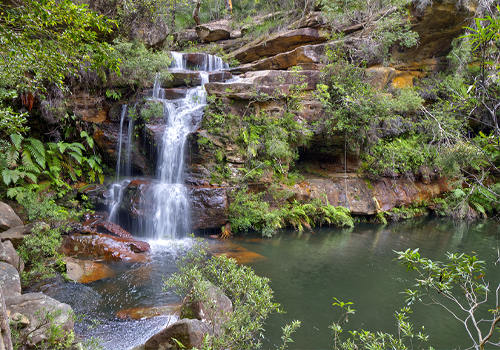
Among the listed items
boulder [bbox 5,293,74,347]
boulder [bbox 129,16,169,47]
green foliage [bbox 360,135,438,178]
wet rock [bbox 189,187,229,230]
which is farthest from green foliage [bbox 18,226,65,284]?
green foliage [bbox 360,135,438,178]

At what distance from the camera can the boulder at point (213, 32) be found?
20625mm

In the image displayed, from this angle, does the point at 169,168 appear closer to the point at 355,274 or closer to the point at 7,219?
the point at 7,219

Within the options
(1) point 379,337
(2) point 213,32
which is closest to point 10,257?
(1) point 379,337

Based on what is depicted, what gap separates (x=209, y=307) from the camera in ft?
12.4

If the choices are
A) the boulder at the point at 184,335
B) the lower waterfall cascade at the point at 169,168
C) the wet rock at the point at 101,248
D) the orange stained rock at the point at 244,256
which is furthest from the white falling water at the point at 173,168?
the boulder at the point at 184,335

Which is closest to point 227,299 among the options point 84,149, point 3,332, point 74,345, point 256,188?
point 74,345

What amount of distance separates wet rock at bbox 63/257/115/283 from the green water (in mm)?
3742

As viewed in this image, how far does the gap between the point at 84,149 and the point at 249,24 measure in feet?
49.5

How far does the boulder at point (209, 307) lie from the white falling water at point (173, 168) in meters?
6.39

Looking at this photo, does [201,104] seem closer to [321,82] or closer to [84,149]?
[84,149]

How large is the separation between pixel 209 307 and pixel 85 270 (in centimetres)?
454

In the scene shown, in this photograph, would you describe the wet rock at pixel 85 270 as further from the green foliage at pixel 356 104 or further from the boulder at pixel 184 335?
the green foliage at pixel 356 104

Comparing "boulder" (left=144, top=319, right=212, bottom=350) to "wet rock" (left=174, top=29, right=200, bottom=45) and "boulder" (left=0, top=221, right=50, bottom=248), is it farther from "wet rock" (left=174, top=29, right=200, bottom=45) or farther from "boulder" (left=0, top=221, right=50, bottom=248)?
"wet rock" (left=174, top=29, right=200, bottom=45)

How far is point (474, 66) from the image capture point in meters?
16.5
